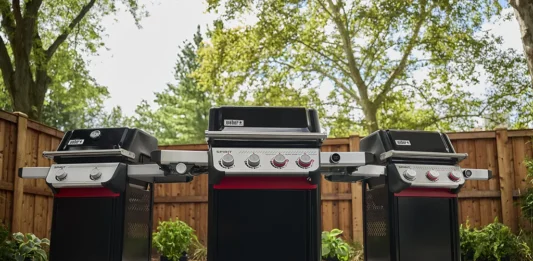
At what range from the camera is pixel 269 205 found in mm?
2869

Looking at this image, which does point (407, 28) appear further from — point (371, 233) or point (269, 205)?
point (269, 205)

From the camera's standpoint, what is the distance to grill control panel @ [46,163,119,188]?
3.22m

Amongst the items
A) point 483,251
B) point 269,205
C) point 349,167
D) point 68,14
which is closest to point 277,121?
point 269,205

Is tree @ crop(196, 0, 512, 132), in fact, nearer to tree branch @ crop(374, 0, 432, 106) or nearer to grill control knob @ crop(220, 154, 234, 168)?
tree branch @ crop(374, 0, 432, 106)

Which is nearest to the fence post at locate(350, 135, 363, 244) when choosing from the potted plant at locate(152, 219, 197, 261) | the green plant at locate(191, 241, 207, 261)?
the green plant at locate(191, 241, 207, 261)

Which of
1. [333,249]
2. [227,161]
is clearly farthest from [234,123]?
[333,249]

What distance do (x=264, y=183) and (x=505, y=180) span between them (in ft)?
15.3

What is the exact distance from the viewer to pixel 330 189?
273 inches

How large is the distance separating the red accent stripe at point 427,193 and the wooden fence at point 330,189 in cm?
323

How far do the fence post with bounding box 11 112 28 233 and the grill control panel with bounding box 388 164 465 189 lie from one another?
401 cm

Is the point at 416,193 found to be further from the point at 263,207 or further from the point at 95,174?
the point at 95,174

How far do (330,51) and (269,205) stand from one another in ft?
33.9

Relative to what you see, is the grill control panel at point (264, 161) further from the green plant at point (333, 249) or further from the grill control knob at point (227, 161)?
the green plant at point (333, 249)

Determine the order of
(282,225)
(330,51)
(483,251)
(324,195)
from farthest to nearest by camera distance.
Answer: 1. (330,51)
2. (324,195)
3. (483,251)
4. (282,225)
